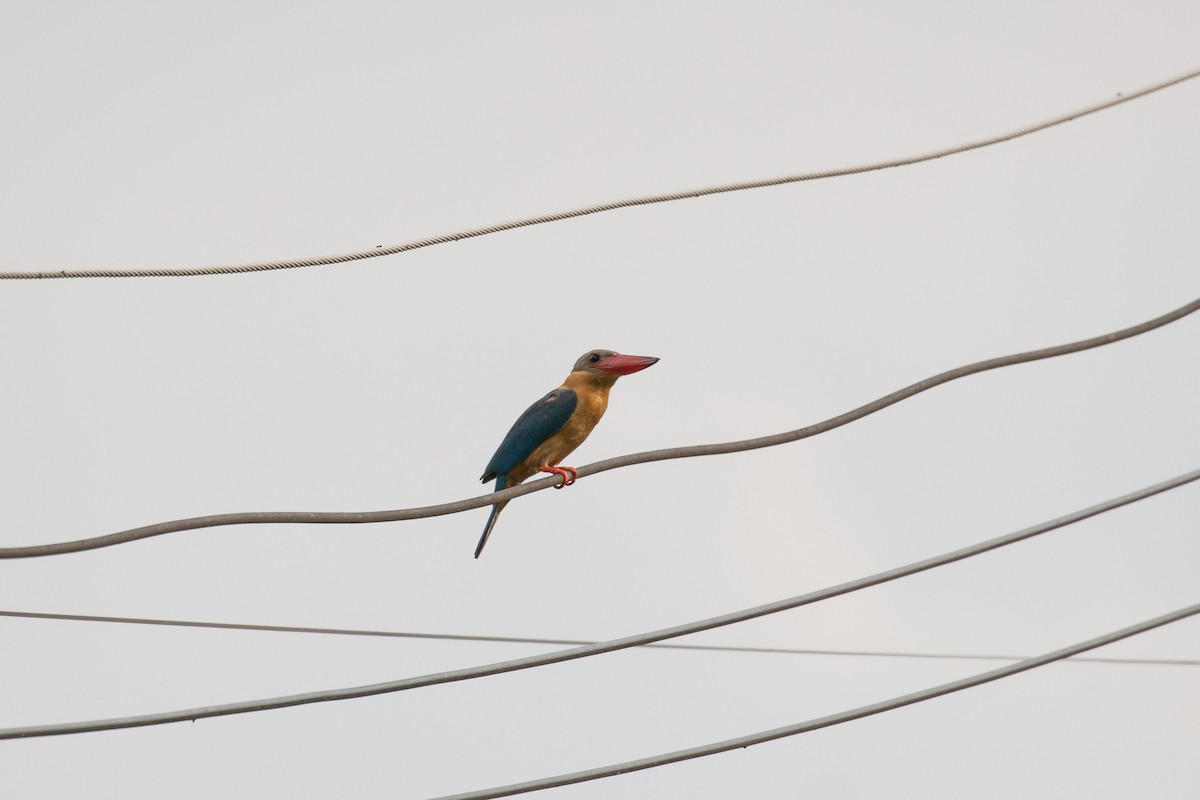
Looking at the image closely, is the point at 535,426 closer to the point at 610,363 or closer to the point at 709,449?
the point at 610,363

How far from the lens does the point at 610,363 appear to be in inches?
308

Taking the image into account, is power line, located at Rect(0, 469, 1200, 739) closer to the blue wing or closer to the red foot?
the red foot

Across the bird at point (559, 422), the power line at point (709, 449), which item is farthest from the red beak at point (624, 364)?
the power line at point (709, 449)

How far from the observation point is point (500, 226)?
212 inches

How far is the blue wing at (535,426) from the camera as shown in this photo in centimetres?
771

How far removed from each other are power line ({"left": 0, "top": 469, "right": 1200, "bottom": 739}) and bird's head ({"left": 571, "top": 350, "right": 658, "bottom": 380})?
282cm

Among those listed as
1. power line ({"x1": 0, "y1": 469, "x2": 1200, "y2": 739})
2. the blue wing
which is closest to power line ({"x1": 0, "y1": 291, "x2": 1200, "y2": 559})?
power line ({"x1": 0, "y1": 469, "x2": 1200, "y2": 739})

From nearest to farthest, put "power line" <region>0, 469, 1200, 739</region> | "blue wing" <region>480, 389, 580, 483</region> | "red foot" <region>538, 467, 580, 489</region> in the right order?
1. "power line" <region>0, 469, 1200, 739</region>
2. "red foot" <region>538, 467, 580, 489</region>
3. "blue wing" <region>480, 389, 580, 483</region>

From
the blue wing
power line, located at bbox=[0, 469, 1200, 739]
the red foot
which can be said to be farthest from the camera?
the blue wing

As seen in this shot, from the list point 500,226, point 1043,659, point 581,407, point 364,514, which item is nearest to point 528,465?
point 581,407

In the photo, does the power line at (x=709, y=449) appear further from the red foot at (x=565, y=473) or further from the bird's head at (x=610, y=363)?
the bird's head at (x=610, y=363)

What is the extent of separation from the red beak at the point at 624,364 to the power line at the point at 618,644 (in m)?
2.86

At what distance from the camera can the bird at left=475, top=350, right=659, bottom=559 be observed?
A: 7.72 meters

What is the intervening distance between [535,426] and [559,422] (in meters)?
0.12
